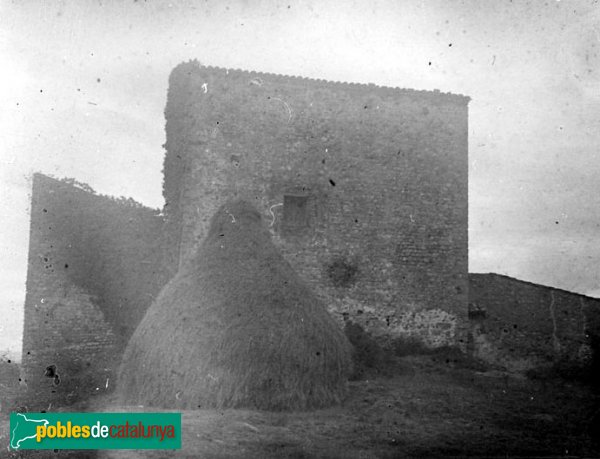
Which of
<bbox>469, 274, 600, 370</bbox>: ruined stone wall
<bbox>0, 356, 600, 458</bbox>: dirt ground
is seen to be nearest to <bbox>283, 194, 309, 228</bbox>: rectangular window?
<bbox>0, 356, 600, 458</bbox>: dirt ground

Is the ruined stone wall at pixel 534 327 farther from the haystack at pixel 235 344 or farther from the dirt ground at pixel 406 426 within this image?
the haystack at pixel 235 344

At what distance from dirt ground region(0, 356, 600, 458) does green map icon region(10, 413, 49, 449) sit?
0.34m

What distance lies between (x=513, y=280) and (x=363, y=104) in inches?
275

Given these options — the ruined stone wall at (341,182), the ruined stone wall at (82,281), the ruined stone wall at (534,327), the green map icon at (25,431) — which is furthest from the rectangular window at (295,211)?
the green map icon at (25,431)

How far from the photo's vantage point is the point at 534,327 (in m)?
16.4

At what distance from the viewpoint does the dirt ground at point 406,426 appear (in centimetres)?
731

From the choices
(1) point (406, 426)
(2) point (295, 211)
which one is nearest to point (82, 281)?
(2) point (295, 211)

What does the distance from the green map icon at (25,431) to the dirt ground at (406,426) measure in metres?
0.34

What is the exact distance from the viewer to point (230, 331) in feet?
33.3

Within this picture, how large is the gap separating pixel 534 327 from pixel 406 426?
902 cm

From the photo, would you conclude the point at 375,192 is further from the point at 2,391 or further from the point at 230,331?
the point at 2,391

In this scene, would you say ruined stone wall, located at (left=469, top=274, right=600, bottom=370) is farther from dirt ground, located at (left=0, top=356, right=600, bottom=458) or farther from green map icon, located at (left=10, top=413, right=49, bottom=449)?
green map icon, located at (left=10, top=413, right=49, bottom=449)

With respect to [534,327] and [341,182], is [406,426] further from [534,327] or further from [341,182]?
[534,327]

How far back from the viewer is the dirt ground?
24.0 feet
